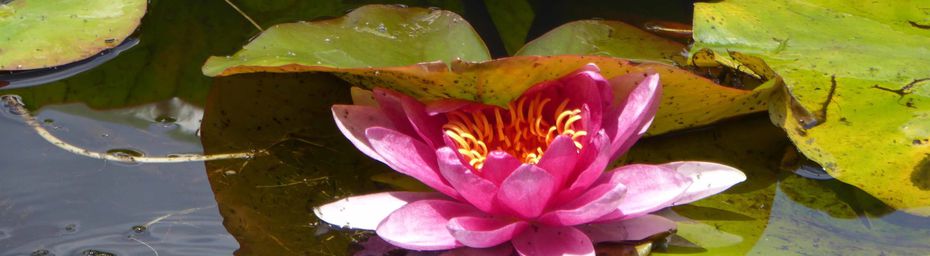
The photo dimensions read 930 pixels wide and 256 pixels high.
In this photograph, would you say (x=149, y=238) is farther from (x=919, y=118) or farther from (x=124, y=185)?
(x=919, y=118)

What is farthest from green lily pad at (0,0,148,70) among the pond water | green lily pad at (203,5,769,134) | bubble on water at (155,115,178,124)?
green lily pad at (203,5,769,134)

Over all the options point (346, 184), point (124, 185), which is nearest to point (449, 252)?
point (346, 184)

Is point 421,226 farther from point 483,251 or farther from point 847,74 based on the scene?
point 847,74

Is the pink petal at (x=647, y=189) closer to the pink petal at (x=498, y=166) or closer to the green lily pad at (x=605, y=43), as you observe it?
the pink petal at (x=498, y=166)

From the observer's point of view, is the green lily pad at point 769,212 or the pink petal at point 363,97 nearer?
the green lily pad at point 769,212

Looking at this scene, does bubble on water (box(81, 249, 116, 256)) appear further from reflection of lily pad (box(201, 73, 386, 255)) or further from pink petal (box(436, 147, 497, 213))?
pink petal (box(436, 147, 497, 213))

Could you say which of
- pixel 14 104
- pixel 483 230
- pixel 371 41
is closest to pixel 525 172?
pixel 483 230

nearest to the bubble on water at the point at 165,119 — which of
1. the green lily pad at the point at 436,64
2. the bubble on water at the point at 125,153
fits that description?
the bubble on water at the point at 125,153
